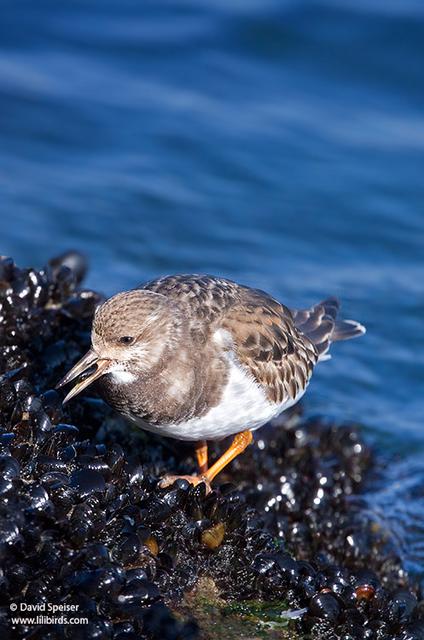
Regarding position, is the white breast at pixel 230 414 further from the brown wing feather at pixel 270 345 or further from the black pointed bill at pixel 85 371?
the black pointed bill at pixel 85 371

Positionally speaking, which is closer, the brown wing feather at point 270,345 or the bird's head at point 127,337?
the bird's head at point 127,337

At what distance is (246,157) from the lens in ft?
31.3

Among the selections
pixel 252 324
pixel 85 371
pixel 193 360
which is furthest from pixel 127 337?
pixel 252 324

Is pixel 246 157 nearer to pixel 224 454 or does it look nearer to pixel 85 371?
pixel 224 454

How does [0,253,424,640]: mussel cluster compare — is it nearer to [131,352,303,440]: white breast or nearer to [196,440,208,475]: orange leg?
[196,440,208,475]: orange leg

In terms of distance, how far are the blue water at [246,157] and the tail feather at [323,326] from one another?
3.93 ft

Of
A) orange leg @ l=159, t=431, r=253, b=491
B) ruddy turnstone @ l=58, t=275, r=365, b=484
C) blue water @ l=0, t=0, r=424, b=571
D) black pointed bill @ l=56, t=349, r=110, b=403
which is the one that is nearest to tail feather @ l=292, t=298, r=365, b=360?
ruddy turnstone @ l=58, t=275, r=365, b=484

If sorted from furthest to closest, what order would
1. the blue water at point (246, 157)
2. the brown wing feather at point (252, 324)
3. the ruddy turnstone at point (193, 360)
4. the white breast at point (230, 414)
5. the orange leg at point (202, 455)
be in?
the blue water at point (246, 157) < the orange leg at point (202, 455) < the brown wing feather at point (252, 324) < the white breast at point (230, 414) < the ruddy turnstone at point (193, 360)

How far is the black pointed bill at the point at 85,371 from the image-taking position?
13.2ft

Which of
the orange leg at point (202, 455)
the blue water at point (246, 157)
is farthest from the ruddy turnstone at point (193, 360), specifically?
the blue water at point (246, 157)

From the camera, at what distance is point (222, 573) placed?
3887 mm

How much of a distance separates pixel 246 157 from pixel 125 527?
6.35m

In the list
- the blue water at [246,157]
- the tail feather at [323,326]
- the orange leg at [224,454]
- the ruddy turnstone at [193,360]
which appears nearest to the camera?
the ruddy turnstone at [193,360]

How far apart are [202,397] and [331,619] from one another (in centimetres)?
109
